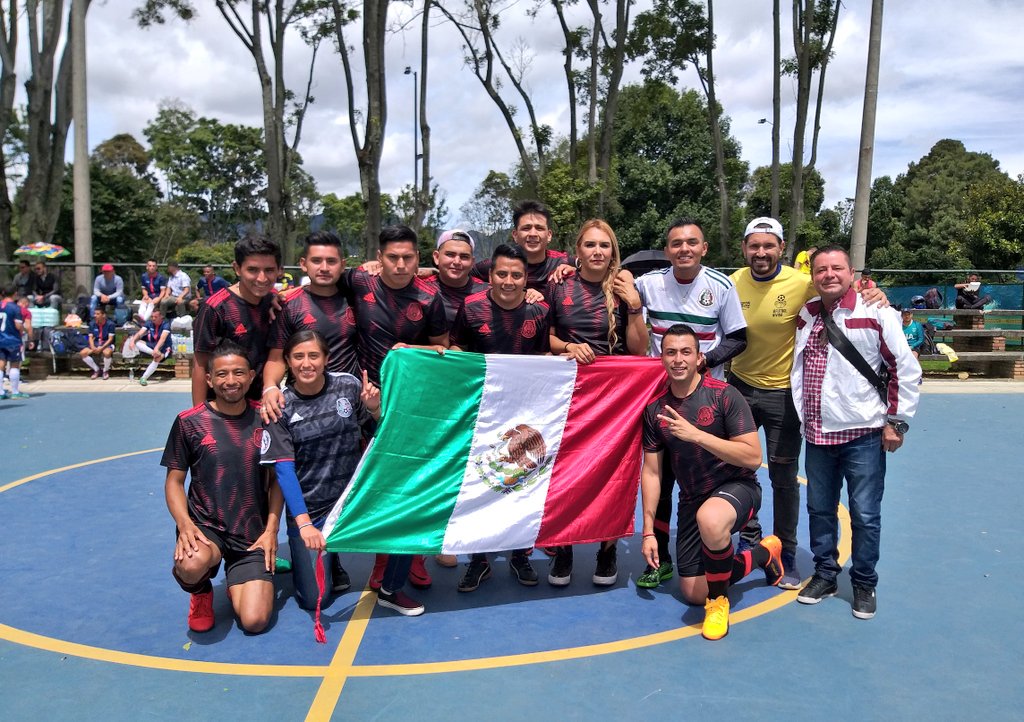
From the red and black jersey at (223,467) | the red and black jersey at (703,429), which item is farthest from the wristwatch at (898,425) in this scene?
the red and black jersey at (223,467)

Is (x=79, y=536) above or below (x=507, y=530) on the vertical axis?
below

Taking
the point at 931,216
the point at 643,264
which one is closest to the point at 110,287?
the point at 643,264

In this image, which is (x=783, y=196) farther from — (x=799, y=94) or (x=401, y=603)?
(x=401, y=603)

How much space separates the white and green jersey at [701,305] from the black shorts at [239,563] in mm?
2699

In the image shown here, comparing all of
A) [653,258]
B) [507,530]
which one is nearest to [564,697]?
[507,530]

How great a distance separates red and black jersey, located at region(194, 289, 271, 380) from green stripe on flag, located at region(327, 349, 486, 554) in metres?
0.84

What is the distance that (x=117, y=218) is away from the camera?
3794 centimetres

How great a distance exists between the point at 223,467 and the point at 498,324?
173cm

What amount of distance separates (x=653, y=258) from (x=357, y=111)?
11300mm

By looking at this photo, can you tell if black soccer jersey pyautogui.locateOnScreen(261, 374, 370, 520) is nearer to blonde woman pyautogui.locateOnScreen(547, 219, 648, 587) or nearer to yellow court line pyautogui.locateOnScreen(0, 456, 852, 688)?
yellow court line pyautogui.locateOnScreen(0, 456, 852, 688)

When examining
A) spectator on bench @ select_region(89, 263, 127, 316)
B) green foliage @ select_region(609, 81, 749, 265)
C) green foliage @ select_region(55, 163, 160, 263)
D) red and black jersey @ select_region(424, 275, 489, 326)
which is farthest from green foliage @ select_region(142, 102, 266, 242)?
red and black jersey @ select_region(424, 275, 489, 326)

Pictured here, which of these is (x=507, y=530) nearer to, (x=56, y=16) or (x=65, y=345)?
(x=65, y=345)

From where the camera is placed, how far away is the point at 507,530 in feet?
14.6

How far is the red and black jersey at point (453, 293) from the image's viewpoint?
192 inches
